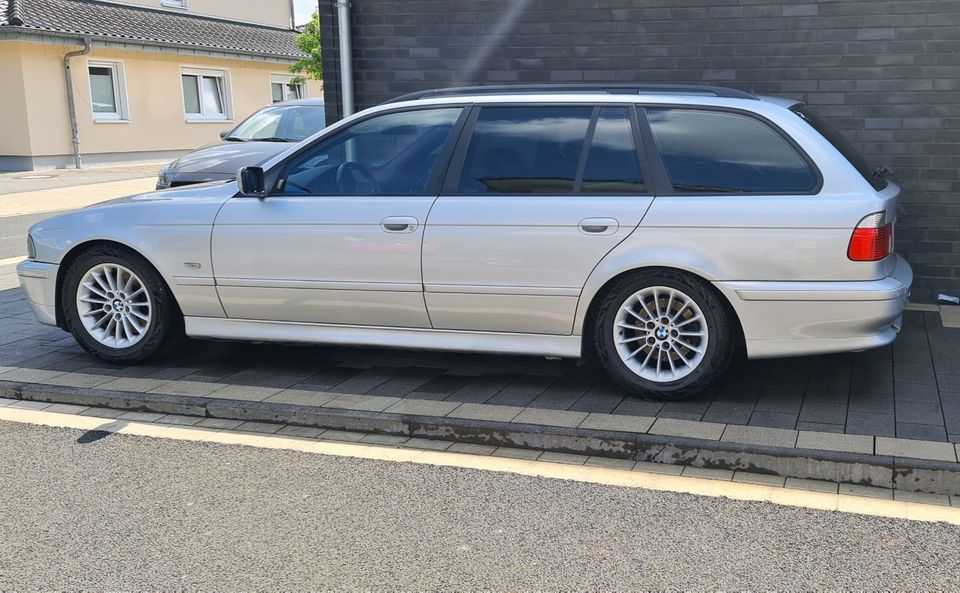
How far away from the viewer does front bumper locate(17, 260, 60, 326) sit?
6.25 meters

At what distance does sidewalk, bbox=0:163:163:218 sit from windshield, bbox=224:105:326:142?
4992 mm

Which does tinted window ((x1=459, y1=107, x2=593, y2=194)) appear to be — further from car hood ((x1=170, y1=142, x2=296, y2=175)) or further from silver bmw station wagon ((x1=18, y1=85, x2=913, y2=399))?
car hood ((x1=170, y1=142, x2=296, y2=175))

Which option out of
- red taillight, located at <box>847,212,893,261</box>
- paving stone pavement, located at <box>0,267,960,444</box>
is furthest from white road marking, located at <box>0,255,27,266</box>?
red taillight, located at <box>847,212,893,261</box>

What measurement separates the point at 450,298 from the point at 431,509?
62.8 inches

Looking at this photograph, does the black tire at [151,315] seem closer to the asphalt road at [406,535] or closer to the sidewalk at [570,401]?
the sidewalk at [570,401]

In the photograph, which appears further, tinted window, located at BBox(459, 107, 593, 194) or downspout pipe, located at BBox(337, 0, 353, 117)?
downspout pipe, located at BBox(337, 0, 353, 117)

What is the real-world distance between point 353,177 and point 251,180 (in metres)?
0.59

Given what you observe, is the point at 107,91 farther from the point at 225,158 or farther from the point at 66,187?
the point at 225,158

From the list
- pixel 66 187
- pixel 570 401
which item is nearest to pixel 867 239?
pixel 570 401

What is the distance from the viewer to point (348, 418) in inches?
201

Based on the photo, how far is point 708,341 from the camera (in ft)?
16.7

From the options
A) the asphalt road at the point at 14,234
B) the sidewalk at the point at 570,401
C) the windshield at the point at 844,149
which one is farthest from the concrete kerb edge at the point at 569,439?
the asphalt road at the point at 14,234

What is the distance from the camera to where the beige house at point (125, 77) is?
74.0ft

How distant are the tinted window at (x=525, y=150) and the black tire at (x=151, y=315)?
205cm
